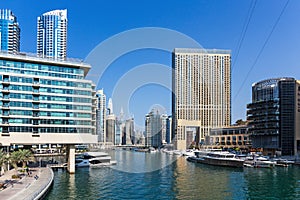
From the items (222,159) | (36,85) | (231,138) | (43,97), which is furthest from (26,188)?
(231,138)

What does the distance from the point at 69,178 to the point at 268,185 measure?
37.3 metres

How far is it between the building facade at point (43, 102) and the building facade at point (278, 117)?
8007 cm

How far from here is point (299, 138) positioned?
121 m

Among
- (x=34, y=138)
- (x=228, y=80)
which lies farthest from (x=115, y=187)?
(x=228, y=80)

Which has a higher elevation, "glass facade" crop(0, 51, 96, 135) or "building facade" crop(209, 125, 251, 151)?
"glass facade" crop(0, 51, 96, 135)

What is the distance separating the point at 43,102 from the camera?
2635 inches

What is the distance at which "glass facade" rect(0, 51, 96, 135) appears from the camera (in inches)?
2500

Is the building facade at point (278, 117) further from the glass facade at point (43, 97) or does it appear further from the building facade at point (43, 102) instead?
the glass facade at point (43, 97)

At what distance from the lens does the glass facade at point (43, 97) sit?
6350cm

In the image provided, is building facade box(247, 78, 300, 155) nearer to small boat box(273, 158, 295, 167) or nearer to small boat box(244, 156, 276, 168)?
small boat box(273, 158, 295, 167)

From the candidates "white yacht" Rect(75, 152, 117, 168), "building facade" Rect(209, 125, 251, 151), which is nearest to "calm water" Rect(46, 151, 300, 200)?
"white yacht" Rect(75, 152, 117, 168)

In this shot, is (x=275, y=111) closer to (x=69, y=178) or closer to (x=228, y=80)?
(x=228, y=80)

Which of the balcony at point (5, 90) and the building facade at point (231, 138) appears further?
the building facade at point (231, 138)

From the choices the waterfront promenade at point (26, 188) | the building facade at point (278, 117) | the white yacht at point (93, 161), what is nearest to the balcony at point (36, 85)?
the waterfront promenade at point (26, 188)
